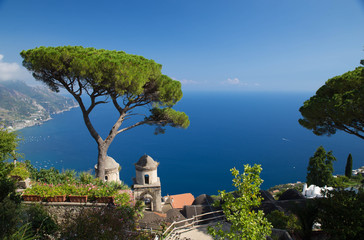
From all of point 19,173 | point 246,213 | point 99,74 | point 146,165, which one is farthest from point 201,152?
point 246,213

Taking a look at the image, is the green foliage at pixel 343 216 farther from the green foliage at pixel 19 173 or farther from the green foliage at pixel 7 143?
the green foliage at pixel 7 143

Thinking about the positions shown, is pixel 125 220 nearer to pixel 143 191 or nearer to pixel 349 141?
pixel 143 191

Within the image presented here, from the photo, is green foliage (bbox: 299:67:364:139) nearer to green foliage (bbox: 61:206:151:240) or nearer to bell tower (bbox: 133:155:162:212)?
bell tower (bbox: 133:155:162:212)

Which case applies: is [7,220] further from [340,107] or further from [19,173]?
[340,107]

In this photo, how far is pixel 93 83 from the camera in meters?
9.71

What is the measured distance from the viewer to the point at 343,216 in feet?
19.5

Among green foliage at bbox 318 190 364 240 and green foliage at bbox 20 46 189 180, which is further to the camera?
green foliage at bbox 20 46 189 180

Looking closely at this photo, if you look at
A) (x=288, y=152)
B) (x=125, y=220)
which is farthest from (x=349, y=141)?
(x=125, y=220)

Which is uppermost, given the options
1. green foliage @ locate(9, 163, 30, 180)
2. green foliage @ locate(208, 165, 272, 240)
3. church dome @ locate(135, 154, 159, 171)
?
green foliage @ locate(9, 163, 30, 180)

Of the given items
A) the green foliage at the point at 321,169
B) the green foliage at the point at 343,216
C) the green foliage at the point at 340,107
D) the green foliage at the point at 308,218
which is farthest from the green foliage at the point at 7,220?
the green foliage at the point at 321,169

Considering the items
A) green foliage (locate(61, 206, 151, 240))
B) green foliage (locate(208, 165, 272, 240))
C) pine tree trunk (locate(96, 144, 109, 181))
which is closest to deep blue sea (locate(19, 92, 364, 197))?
pine tree trunk (locate(96, 144, 109, 181))

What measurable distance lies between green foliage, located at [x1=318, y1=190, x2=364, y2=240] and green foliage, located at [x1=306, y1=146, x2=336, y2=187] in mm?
17887

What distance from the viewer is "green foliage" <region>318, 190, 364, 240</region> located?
18.6 ft

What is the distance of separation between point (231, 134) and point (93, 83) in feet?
349
